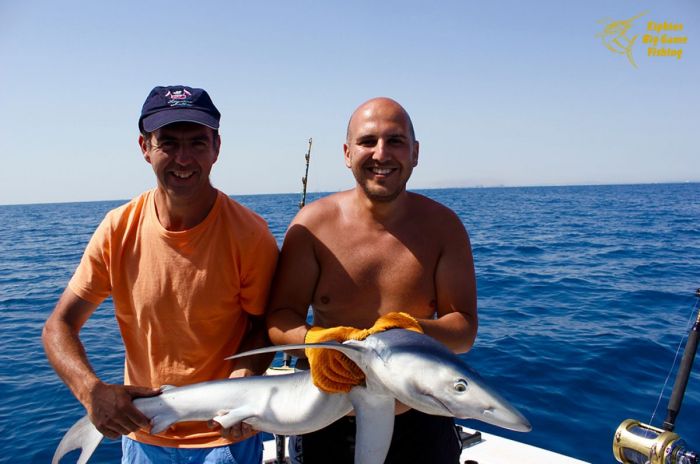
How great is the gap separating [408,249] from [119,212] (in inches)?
67.8

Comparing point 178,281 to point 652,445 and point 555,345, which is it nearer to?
point 652,445

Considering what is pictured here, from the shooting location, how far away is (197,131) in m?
2.61

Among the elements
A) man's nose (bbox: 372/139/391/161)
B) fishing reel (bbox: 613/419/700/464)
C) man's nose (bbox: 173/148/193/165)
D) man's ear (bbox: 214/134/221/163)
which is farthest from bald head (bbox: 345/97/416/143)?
fishing reel (bbox: 613/419/700/464)

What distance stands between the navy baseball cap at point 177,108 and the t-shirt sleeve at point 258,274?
693 millimetres

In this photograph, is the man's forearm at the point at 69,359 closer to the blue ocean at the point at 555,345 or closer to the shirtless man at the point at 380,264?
the shirtless man at the point at 380,264

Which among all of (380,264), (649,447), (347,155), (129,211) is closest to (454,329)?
(380,264)

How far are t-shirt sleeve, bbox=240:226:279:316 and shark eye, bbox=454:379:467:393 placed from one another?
1262 millimetres

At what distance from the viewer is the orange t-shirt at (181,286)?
104 inches

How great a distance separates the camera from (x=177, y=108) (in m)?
2.56

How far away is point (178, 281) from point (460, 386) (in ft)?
Answer: 5.17

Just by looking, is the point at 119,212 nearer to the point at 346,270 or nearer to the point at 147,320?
the point at 147,320

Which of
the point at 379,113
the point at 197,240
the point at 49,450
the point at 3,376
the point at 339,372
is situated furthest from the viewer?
the point at 3,376

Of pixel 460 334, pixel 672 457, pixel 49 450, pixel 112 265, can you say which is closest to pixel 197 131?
pixel 112 265

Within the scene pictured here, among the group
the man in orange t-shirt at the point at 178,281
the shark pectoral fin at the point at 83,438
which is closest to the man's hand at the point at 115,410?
the man in orange t-shirt at the point at 178,281
